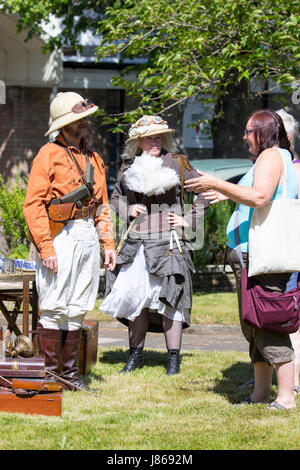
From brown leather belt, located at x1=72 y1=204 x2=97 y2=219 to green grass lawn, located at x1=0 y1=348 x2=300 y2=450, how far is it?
1308 mm

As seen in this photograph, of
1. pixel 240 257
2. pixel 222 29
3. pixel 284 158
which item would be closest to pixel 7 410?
pixel 240 257

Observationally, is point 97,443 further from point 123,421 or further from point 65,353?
point 65,353

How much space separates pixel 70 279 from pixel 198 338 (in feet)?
14.7

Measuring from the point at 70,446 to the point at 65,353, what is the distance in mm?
1762

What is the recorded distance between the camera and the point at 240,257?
20.0ft

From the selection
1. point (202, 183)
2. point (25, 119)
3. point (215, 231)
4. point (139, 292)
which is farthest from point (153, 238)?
point (25, 119)

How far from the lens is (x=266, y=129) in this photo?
19.8 feet

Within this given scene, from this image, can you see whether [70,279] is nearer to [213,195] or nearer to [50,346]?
[50,346]

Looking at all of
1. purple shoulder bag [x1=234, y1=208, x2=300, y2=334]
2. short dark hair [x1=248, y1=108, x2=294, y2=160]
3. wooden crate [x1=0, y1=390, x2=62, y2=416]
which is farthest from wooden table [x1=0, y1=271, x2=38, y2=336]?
short dark hair [x1=248, y1=108, x2=294, y2=160]

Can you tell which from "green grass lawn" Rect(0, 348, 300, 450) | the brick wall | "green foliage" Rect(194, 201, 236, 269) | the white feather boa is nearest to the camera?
→ "green grass lawn" Rect(0, 348, 300, 450)

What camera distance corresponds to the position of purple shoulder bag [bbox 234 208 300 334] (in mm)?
5855

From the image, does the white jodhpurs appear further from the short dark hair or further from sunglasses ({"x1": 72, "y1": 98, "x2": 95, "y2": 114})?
the short dark hair

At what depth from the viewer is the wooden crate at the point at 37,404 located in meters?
5.77

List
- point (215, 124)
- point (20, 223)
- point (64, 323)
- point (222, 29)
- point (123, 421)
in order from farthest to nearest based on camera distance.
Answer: point (215, 124) < point (20, 223) < point (222, 29) < point (64, 323) < point (123, 421)
